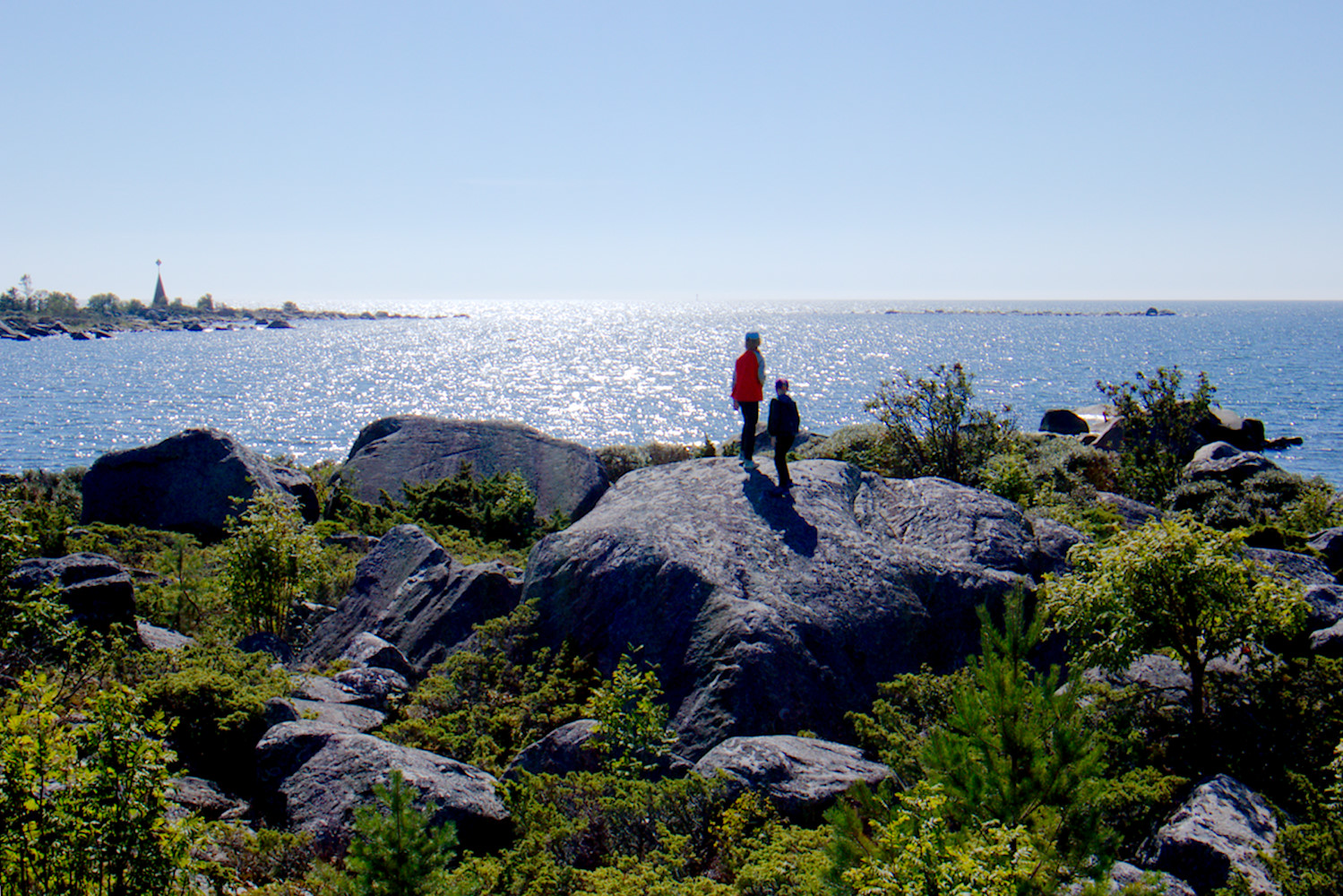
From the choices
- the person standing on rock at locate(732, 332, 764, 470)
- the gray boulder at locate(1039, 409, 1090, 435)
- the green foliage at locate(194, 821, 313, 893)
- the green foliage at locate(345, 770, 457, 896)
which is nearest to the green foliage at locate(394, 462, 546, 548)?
the person standing on rock at locate(732, 332, 764, 470)

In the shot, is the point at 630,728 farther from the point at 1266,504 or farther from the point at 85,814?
the point at 1266,504

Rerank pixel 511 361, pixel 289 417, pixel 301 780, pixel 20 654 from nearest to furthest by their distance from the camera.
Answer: pixel 301 780
pixel 20 654
pixel 289 417
pixel 511 361

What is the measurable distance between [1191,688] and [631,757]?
5.78 m

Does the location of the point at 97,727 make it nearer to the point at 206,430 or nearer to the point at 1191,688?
the point at 1191,688

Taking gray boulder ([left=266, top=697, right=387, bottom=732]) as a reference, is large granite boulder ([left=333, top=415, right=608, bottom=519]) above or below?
above

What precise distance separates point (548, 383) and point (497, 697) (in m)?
94.5

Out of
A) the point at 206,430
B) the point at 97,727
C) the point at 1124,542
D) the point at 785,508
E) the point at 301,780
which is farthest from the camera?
the point at 206,430

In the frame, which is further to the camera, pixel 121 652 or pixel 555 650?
pixel 555 650

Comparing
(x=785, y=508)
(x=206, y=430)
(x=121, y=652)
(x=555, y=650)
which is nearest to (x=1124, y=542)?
(x=785, y=508)

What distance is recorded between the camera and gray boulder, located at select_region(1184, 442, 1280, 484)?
2114cm

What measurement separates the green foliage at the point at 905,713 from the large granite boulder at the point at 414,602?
5.26 m

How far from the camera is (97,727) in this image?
4293 mm

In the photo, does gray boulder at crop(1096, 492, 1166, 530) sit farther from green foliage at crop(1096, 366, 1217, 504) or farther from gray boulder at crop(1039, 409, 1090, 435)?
gray boulder at crop(1039, 409, 1090, 435)

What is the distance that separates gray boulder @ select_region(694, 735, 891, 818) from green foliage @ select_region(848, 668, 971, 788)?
31 centimetres
